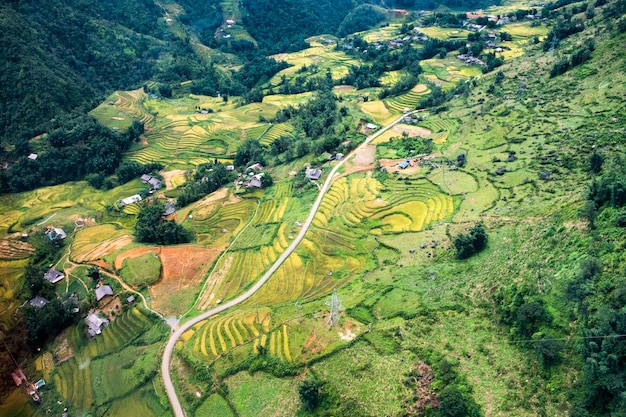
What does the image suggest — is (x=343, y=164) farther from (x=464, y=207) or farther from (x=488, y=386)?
(x=488, y=386)

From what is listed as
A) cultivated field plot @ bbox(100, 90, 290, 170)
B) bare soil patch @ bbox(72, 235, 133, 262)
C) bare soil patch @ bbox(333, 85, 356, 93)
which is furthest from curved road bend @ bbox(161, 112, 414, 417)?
bare soil patch @ bbox(333, 85, 356, 93)

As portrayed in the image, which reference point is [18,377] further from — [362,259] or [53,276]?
[362,259]

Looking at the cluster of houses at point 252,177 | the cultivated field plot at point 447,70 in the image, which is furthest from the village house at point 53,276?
the cultivated field plot at point 447,70

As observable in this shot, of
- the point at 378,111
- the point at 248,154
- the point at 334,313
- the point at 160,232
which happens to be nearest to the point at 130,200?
the point at 160,232

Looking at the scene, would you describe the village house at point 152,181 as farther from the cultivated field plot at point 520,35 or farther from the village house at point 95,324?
the cultivated field plot at point 520,35

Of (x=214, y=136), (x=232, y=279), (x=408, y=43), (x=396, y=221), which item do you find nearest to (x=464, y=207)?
(x=396, y=221)
